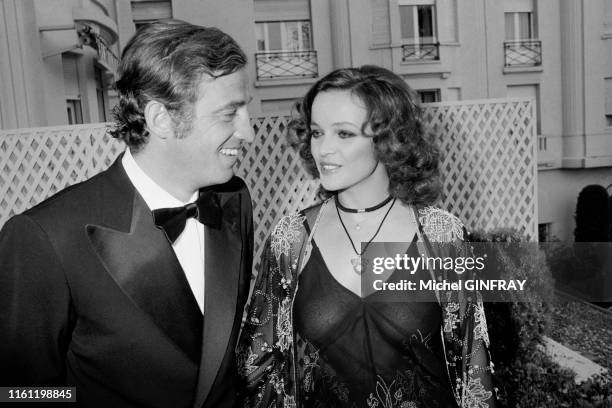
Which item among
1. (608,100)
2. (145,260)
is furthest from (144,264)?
(608,100)

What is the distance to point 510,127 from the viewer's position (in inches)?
128

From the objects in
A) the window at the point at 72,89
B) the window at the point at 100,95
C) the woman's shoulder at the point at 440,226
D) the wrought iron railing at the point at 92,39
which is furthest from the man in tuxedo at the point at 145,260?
the window at the point at 100,95

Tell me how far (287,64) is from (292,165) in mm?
3214

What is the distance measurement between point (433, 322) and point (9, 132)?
2.52m

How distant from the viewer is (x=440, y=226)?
0.94 m

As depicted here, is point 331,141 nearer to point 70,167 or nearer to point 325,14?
point 70,167

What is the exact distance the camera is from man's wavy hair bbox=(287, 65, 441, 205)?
35.8 inches

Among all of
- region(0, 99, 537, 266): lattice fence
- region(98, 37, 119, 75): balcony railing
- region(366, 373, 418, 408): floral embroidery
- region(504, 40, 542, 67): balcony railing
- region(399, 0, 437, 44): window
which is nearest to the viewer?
region(366, 373, 418, 408): floral embroidery

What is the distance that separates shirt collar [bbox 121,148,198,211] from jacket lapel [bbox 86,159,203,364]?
0.5 inches

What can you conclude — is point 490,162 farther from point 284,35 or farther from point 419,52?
point 284,35

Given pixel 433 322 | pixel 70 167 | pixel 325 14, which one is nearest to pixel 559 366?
pixel 433 322

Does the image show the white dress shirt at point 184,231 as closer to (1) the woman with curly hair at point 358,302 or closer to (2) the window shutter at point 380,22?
(1) the woman with curly hair at point 358,302

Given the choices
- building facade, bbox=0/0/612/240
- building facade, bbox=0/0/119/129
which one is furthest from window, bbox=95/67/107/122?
building facade, bbox=0/0/119/129

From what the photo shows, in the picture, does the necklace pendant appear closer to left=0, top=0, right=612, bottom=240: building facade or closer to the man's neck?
the man's neck
